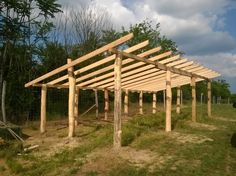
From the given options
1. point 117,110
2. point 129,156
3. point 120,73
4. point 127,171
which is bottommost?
point 127,171

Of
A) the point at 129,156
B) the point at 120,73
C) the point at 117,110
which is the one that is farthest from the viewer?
the point at 120,73

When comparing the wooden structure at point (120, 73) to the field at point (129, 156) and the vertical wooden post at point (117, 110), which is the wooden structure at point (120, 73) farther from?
the field at point (129, 156)

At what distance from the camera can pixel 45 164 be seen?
8148mm

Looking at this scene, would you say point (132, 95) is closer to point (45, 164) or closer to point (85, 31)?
point (85, 31)

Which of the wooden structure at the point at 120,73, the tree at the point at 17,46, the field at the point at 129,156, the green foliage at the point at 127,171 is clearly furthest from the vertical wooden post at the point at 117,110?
the tree at the point at 17,46

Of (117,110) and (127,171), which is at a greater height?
(117,110)

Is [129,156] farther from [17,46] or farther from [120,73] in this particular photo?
[17,46]

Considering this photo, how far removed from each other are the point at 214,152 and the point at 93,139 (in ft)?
13.9

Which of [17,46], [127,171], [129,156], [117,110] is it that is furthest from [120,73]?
[17,46]

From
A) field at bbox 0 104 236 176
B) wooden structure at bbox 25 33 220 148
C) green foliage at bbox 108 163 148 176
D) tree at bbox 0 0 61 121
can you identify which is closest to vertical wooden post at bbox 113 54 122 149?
wooden structure at bbox 25 33 220 148

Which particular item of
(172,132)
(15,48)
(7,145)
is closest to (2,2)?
(15,48)

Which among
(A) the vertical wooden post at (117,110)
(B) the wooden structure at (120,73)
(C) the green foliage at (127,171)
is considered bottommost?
(C) the green foliage at (127,171)

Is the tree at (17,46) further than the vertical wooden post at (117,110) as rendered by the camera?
Yes

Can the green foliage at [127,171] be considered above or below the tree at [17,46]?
below
